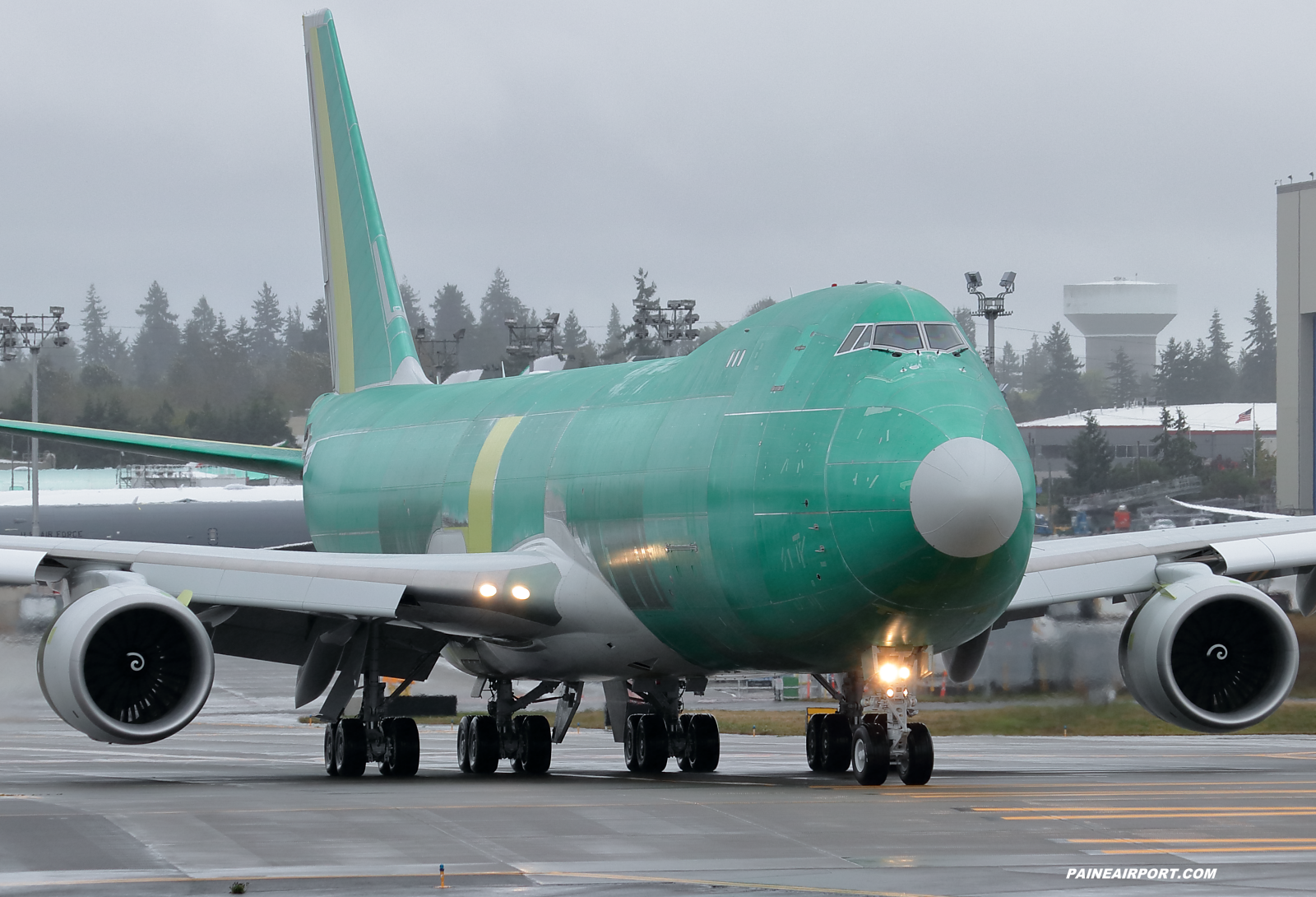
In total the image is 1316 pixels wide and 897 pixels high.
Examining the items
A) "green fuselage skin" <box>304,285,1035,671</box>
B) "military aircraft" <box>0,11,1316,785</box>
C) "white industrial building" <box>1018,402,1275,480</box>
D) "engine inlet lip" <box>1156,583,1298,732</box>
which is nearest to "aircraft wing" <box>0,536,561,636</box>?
"military aircraft" <box>0,11,1316,785</box>

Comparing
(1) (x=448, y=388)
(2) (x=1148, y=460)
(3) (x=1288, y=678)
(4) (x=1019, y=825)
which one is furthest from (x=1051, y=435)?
(4) (x=1019, y=825)

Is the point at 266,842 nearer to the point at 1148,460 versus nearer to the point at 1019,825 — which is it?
the point at 1019,825

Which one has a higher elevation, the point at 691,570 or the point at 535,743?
the point at 691,570

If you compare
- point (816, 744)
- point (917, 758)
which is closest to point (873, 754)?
point (917, 758)

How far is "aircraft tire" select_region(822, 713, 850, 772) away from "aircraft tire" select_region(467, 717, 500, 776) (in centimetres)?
408

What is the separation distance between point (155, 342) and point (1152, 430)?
46.3 metres

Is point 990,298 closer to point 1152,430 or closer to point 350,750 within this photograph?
point 350,750

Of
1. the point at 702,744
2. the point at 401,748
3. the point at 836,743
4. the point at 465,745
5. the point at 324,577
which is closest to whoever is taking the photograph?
the point at 324,577

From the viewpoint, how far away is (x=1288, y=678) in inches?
814

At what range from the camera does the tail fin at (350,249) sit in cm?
3153

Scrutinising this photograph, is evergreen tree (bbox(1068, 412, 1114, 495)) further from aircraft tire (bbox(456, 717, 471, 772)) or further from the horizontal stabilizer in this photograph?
aircraft tire (bbox(456, 717, 471, 772))

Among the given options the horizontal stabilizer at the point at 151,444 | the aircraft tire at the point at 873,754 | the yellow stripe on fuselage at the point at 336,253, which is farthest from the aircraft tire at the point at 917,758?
the yellow stripe on fuselage at the point at 336,253

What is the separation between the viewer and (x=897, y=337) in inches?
731

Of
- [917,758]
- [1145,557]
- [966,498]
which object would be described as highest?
[966,498]
